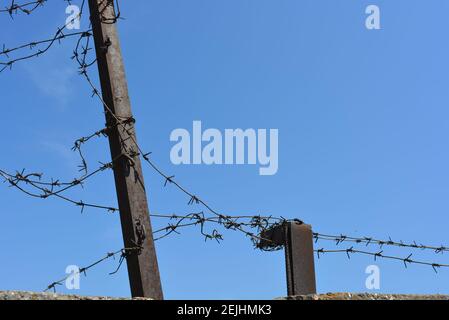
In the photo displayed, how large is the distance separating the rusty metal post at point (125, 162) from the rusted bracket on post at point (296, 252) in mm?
775

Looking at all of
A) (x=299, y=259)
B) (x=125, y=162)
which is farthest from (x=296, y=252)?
(x=125, y=162)

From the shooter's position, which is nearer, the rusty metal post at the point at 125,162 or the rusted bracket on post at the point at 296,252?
the rusty metal post at the point at 125,162

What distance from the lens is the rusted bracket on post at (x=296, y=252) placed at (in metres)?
4.04

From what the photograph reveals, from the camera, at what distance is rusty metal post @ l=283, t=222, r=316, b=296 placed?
4.03 metres

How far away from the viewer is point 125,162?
399cm

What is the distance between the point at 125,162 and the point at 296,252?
1.14m

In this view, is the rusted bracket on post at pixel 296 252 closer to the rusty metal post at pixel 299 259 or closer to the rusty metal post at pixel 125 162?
the rusty metal post at pixel 299 259

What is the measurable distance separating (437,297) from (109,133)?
6.71 feet

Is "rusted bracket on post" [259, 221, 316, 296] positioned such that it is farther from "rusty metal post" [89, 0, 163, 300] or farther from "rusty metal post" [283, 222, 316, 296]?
"rusty metal post" [89, 0, 163, 300]

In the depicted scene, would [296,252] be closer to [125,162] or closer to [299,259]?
[299,259]

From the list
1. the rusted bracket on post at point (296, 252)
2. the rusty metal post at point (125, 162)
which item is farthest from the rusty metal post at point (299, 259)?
the rusty metal post at point (125, 162)
